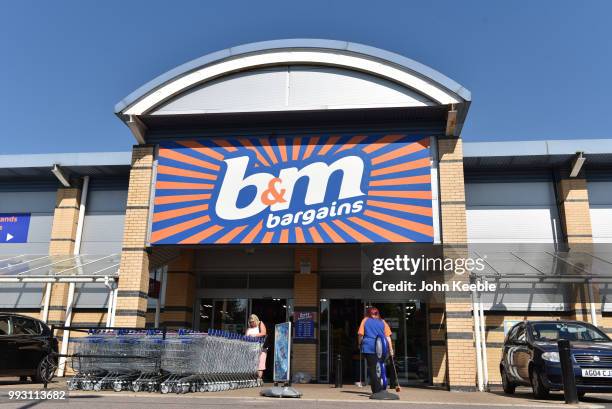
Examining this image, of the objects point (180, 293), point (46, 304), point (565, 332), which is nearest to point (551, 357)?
point (565, 332)

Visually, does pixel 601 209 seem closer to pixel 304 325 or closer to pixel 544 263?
pixel 544 263

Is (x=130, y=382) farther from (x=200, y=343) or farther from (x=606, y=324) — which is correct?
(x=606, y=324)

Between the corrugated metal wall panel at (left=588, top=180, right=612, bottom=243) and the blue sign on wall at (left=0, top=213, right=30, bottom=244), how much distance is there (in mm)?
16884

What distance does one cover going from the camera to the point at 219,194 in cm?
1351

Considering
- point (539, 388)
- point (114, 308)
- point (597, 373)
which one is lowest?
point (539, 388)

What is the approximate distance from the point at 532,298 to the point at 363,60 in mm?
7788

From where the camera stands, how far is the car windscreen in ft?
34.7

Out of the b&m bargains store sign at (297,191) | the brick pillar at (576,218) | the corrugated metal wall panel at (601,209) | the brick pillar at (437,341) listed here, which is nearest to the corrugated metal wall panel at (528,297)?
the brick pillar at (576,218)

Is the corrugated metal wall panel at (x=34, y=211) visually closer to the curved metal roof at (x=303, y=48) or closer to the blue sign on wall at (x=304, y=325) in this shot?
the curved metal roof at (x=303, y=48)

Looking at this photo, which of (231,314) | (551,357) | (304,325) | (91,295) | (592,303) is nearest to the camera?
(551,357)

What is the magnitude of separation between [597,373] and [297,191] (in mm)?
7207

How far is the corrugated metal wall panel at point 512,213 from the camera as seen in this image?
1544 cm

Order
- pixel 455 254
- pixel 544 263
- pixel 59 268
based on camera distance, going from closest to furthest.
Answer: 1. pixel 455 254
2. pixel 544 263
3. pixel 59 268

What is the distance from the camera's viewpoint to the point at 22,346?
11.6 meters
